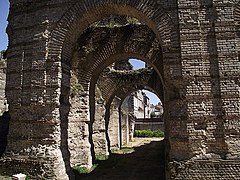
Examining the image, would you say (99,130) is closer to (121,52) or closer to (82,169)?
(82,169)

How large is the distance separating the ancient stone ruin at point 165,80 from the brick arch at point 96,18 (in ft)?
0.08

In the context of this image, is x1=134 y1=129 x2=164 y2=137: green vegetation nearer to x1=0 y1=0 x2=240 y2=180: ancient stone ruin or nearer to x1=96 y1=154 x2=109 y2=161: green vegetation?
x1=96 y1=154 x2=109 y2=161: green vegetation

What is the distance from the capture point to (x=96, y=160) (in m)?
11.1

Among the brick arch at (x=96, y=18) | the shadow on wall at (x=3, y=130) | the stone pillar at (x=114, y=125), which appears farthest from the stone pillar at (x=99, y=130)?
the brick arch at (x=96, y=18)

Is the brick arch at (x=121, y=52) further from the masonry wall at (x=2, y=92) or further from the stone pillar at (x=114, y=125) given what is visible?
Answer: the stone pillar at (x=114, y=125)

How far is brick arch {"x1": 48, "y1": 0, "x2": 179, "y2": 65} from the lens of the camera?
19.8 feet

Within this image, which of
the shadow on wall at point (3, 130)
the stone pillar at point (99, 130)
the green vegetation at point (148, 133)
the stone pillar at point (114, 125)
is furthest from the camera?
the green vegetation at point (148, 133)

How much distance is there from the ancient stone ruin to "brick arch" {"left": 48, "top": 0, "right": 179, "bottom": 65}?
2 centimetres

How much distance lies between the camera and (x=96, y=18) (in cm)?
702

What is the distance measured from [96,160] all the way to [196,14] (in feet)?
25.4

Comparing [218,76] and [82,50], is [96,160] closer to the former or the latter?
[82,50]

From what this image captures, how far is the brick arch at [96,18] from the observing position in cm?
604

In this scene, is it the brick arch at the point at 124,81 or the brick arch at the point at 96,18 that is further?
the brick arch at the point at 124,81

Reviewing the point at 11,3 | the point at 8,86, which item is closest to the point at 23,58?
the point at 8,86
